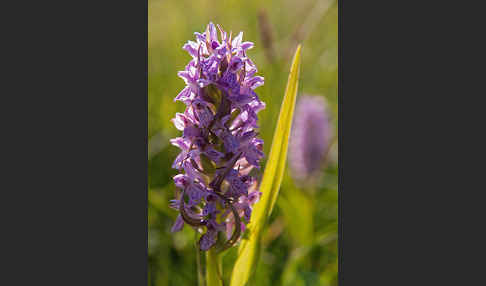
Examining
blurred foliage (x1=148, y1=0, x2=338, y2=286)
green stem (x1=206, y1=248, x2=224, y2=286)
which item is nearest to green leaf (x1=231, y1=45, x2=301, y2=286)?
green stem (x1=206, y1=248, x2=224, y2=286)

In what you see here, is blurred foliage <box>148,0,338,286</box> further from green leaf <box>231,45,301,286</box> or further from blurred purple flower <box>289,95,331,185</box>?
green leaf <box>231,45,301,286</box>

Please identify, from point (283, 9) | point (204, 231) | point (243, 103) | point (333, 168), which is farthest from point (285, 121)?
point (283, 9)

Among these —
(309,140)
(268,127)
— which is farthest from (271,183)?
(309,140)

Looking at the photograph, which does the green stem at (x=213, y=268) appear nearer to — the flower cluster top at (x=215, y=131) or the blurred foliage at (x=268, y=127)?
the flower cluster top at (x=215, y=131)

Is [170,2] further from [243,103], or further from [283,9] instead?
[243,103]

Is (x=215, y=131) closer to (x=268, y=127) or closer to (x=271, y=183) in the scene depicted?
(x=271, y=183)

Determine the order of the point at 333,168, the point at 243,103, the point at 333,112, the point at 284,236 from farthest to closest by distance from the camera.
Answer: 1. the point at 333,112
2. the point at 333,168
3. the point at 284,236
4. the point at 243,103
